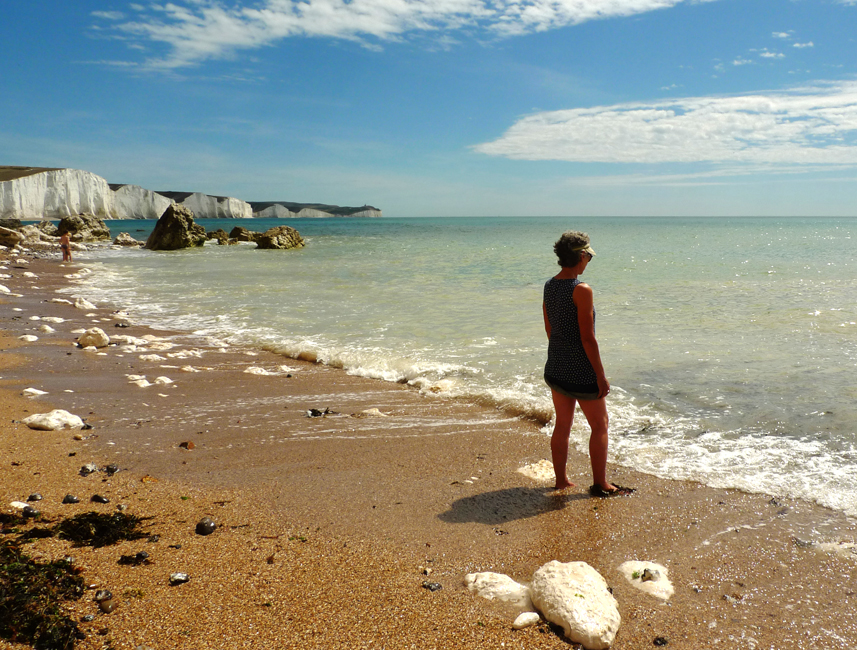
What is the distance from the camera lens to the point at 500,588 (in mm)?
2854

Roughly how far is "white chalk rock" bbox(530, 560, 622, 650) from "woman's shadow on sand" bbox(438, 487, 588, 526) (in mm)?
805

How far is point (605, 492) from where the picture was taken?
4066 mm

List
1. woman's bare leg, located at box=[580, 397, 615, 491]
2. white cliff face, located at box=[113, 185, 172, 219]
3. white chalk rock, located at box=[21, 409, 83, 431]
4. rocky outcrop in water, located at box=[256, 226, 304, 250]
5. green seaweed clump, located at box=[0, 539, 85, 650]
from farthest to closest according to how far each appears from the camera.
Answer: white cliff face, located at box=[113, 185, 172, 219] < rocky outcrop in water, located at box=[256, 226, 304, 250] < white chalk rock, located at box=[21, 409, 83, 431] < woman's bare leg, located at box=[580, 397, 615, 491] < green seaweed clump, located at box=[0, 539, 85, 650]

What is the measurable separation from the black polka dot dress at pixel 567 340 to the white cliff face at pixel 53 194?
112 metres

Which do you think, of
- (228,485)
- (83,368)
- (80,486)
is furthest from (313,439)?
(83,368)

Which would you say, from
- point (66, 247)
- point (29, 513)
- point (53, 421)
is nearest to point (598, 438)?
point (29, 513)

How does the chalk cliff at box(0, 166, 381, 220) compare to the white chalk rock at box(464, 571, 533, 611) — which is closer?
the white chalk rock at box(464, 571, 533, 611)

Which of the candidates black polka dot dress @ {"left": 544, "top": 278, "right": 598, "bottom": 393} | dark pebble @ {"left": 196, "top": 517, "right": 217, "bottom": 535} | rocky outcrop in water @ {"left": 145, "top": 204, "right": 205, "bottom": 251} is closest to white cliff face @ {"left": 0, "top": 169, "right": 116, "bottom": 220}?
rocky outcrop in water @ {"left": 145, "top": 204, "right": 205, "bottom": 251}

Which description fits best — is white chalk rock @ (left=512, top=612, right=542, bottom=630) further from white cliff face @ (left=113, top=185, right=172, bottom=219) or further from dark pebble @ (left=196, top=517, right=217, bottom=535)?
white cliff face @ (left=113, top=185, right=172, bottom=219)

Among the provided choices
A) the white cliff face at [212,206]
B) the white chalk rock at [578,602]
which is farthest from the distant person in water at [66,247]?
the white cliff face at [212,206]

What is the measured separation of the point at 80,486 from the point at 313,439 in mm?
1880

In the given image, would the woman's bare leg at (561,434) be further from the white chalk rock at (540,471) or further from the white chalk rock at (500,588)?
the white chalk rock at (500,588)

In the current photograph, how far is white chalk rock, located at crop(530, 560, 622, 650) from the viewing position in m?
2.52

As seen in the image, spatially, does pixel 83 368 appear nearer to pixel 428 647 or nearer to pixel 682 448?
pixel 428 647
